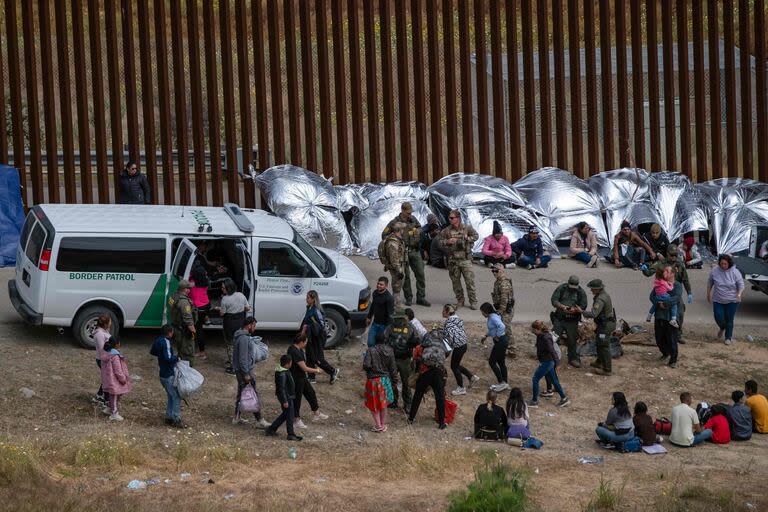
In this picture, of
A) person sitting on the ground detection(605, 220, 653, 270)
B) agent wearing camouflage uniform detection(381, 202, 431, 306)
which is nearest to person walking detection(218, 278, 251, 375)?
agent wearing camouflage uniform detection(381, 202, 431, 306)

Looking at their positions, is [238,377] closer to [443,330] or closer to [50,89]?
[443,330]

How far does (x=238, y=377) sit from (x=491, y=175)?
36.4 ft

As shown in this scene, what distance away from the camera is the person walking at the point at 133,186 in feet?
76.6

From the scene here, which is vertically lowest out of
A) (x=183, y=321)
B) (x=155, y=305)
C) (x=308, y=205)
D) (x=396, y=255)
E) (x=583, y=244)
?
(x=183, y=321)

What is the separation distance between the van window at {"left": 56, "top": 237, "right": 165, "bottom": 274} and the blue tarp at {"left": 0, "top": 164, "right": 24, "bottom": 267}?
5427mm

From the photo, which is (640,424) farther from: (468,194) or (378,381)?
(468,194)

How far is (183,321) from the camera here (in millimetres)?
16750

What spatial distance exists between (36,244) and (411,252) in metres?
5.51

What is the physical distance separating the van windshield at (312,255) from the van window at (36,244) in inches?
128

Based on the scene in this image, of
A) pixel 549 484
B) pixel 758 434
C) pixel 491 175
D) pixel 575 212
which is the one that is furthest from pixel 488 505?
pixel 491 175

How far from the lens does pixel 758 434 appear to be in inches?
656

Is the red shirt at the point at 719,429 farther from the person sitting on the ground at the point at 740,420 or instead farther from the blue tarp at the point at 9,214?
the blue tarp at the point at 9,214

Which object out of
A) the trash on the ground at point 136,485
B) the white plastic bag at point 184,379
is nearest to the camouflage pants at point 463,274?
the white plastic bag at point 184,379

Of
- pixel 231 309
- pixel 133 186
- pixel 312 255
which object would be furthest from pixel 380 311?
pixel 133 186
